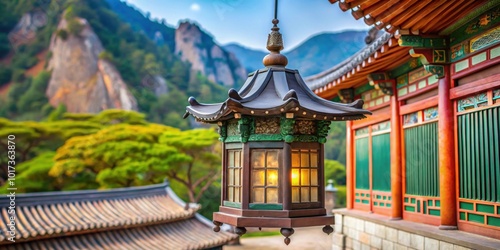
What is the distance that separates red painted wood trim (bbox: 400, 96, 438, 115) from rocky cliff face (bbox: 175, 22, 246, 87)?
2117 inches

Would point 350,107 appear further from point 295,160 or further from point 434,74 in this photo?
point 434,74

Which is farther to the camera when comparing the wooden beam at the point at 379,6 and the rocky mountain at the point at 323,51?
the rocky mountain at the point at 323,51

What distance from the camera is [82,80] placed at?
133ft

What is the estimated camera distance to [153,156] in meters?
23.5

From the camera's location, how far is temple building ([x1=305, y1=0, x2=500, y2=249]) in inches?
217

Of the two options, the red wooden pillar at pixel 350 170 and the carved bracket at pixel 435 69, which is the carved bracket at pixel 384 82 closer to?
the carved bracket at pixel 435 69

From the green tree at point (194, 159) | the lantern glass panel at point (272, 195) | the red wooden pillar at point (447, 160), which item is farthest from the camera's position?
the green tree at point (194, 159)

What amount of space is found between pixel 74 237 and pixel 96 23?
137 feet

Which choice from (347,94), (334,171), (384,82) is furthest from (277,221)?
(334,171)

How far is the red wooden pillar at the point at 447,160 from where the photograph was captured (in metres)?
6.32

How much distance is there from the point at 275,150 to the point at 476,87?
302cm

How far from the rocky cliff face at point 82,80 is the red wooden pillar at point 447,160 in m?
36.1

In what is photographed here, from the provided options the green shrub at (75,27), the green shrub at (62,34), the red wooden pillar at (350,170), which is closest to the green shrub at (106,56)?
the green shrub at (75,27)

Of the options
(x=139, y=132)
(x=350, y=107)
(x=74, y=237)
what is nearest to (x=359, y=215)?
(x=350, y=107)
